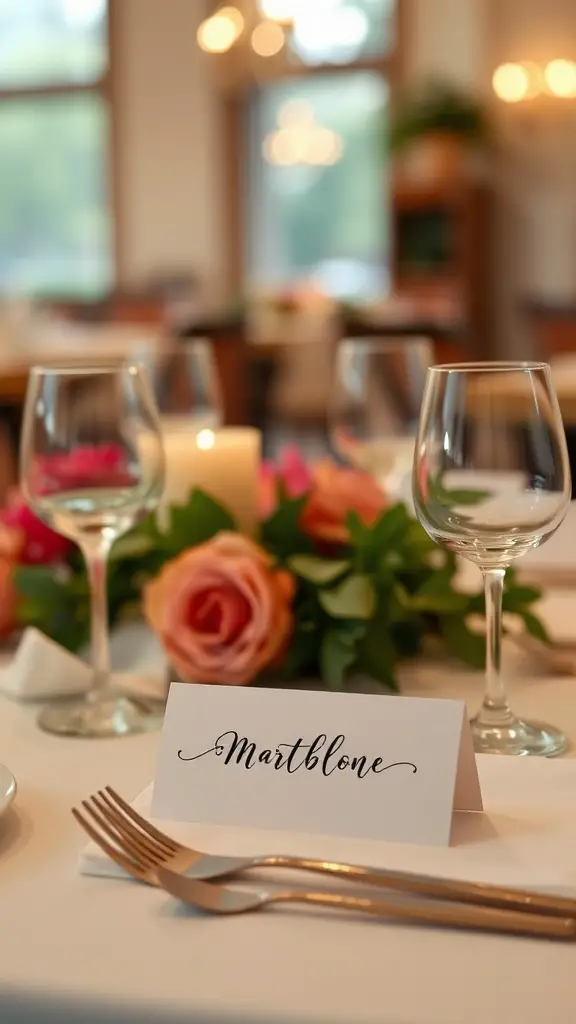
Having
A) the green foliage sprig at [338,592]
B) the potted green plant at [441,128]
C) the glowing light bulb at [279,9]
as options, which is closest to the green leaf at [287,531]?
the green foliage sprig at [338,592]

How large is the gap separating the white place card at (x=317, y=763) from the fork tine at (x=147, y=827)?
20 mm

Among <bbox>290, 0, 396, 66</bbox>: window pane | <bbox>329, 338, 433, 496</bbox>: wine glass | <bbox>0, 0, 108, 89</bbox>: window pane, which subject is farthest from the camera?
<bbox>0, 0, 108, 89</bbox>: window pane

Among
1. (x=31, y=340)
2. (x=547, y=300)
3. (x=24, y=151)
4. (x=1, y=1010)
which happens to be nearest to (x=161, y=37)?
(x=24, y=151)

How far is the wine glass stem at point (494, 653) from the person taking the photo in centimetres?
75

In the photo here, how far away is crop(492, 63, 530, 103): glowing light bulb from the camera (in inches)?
266

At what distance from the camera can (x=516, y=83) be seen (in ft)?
22.2

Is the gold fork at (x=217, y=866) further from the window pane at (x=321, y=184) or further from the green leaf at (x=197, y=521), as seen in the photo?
the window pane at (x=321, y=184)

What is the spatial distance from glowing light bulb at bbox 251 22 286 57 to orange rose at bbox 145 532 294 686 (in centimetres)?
481

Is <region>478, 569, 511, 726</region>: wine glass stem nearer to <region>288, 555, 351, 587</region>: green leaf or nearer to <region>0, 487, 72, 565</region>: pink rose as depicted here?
<region>288, 555, 351, 587</region>: green leaf

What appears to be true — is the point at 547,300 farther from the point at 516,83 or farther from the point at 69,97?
the point at 69,97

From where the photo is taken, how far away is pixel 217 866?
574 mm

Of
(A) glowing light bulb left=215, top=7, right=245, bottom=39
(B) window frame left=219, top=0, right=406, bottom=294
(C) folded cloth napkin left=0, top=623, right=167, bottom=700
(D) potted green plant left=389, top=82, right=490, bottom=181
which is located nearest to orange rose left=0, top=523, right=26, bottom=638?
(C) folded cloth napkin left=0, top=623, right=167, bottom=700

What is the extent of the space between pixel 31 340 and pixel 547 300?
13.4 ft

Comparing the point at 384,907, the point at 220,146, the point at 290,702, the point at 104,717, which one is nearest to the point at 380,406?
the point at 104,717
